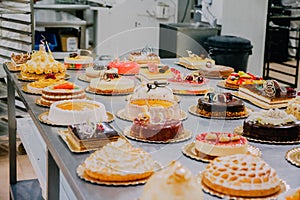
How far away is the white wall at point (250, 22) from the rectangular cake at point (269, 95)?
2922 mm

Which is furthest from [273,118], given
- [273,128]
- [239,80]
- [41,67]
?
[41,67]

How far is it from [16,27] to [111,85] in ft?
6.86

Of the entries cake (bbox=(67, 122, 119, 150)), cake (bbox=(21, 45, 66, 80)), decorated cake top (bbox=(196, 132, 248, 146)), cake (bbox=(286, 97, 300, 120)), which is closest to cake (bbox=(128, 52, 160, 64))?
cake (bbox=(21, 45, 66, 80))

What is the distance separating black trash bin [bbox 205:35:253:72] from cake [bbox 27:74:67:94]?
2.24 metres

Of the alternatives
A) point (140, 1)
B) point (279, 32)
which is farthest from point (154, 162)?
point (279, 32)

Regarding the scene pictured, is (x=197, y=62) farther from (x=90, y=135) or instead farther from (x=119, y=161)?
(x=119, y=161)

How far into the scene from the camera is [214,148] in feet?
5.67

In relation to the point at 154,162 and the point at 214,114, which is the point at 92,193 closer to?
the point at 154,162

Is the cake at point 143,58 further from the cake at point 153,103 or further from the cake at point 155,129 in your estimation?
the cake at point 155,129

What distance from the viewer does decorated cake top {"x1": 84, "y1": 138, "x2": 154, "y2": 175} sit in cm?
154

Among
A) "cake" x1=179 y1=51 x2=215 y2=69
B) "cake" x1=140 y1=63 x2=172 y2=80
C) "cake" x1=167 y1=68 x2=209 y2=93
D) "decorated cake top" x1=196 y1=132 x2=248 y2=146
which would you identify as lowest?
"decorated cake top" x1=196 y1=132 x2=248 y2=146

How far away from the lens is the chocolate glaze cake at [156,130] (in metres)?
1.93

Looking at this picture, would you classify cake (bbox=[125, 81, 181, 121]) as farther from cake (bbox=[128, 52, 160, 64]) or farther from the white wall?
the white wall

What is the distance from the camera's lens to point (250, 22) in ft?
18.6
